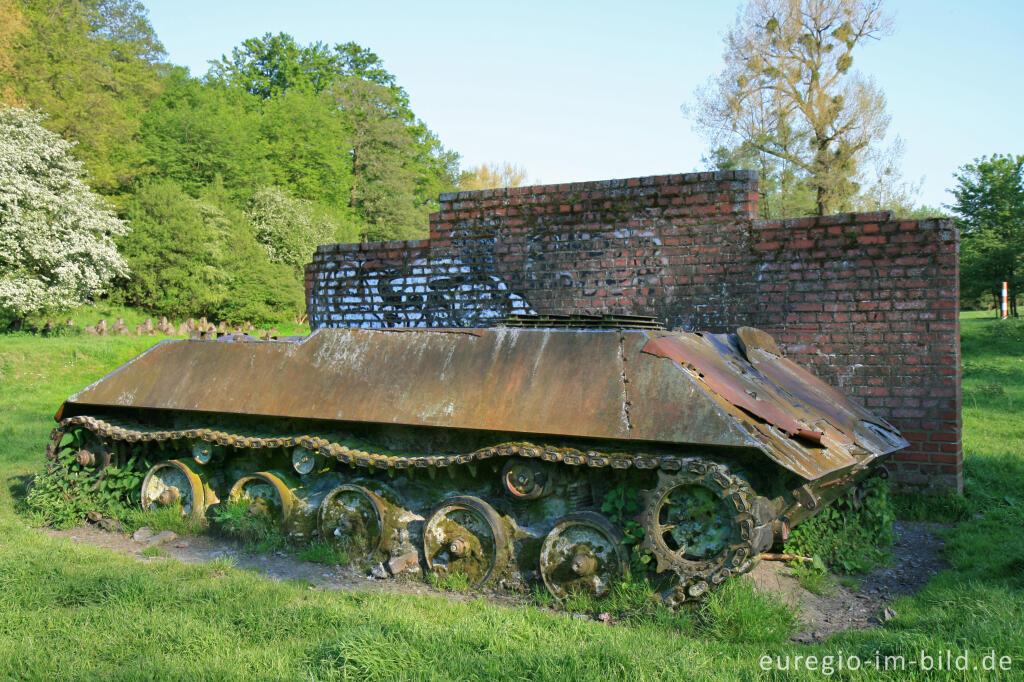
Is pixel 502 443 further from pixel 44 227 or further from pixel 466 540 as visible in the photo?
pixel 44 227

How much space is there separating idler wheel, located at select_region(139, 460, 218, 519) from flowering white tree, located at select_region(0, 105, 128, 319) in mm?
19213

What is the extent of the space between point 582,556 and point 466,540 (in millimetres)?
860

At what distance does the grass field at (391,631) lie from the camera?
3760mm

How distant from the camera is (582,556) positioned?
4984mm

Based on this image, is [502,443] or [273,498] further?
[273,498]

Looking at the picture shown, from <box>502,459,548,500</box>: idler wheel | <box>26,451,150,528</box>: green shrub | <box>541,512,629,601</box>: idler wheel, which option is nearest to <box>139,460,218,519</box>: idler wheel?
<box>26,451,150,528</box>: green shrub

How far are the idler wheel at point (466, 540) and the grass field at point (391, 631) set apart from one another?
37 cm

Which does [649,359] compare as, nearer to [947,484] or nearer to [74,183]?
[947,484]

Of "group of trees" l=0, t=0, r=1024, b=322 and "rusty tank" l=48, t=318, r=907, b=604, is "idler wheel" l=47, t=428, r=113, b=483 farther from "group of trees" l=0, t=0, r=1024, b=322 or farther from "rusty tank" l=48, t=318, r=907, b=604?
"group of trees" l=0, t=0, r=1024, b=322

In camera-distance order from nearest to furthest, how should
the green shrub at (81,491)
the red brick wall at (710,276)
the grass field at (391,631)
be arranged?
the grass field at (391,631), the green shrub at (81,491), the red brick wall at (710,276)

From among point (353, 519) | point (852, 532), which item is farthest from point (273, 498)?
point (852, 532)

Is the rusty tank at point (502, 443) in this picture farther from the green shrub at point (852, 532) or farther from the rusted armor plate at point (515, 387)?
the green shrub at point (852, 532)

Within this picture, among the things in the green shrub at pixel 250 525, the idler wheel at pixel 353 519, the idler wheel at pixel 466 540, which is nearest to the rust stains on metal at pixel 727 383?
the idler wheel at pixel 466 540

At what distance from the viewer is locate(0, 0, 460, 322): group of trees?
87.4 feet
